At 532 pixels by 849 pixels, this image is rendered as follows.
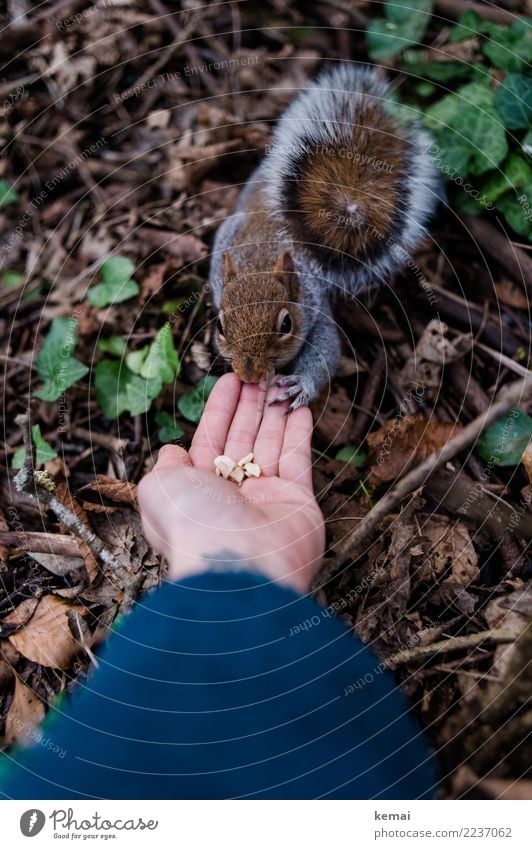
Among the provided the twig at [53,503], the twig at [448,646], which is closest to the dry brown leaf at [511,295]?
the twig at [448,646]

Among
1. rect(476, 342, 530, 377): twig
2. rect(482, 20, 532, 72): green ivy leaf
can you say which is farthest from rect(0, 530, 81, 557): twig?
rect(482, 20, 532, 72): green ivy leaf

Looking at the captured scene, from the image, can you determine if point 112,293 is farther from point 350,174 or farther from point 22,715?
point 22,715

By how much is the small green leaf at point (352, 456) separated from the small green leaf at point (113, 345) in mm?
591

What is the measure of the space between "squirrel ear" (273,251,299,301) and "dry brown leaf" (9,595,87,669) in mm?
814

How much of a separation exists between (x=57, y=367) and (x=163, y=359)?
263 mm

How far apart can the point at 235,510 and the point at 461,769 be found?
565mm

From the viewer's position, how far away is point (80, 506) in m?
1.41

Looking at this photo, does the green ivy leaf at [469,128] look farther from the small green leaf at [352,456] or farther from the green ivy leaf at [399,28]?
the small green leaf at [352,456]

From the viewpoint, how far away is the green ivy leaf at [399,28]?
161 cm

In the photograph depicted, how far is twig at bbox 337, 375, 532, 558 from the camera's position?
3.86 ft

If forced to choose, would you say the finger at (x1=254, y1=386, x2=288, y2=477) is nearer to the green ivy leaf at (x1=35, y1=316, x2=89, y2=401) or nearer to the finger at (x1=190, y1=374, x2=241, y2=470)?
the finger at (x1=190, y1=374, x2=241, y2=470)

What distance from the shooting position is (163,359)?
146cm

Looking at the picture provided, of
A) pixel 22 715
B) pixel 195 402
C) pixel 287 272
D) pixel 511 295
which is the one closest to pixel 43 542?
pixel 22 715
